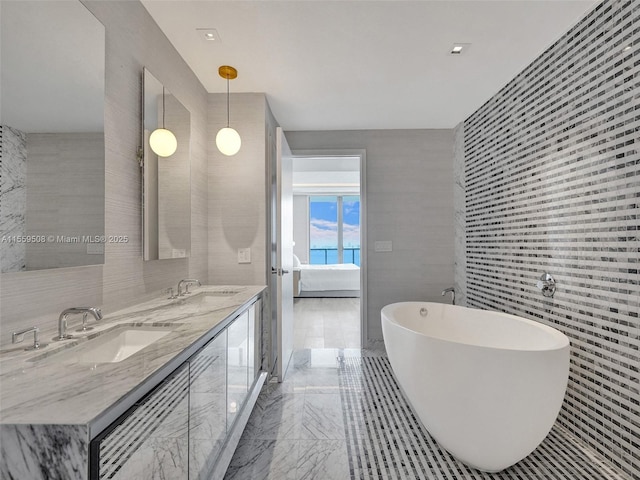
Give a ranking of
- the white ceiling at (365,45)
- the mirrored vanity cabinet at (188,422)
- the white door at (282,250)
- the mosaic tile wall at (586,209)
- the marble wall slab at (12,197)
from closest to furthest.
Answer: the mirrored vanity cabinet at (188,422) < the marble wall slab at (12,197) < the mosaic tile wall at (586,209) < the white ceiling at (365,45) < the white door at (282,250)

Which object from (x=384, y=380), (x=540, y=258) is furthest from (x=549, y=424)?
(x=384, y=380)

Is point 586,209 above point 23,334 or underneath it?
above

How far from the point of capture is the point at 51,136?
122cm

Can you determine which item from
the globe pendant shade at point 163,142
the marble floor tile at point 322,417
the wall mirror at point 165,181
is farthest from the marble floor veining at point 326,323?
the globe pendant shade at point 163,142

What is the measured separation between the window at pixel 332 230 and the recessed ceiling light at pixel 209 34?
668 cm

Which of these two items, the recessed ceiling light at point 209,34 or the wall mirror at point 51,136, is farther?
the recessed ceiling light at point 209,34

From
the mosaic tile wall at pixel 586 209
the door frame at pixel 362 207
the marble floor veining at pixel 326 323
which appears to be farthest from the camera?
the marble floor veining at pixel 326 323

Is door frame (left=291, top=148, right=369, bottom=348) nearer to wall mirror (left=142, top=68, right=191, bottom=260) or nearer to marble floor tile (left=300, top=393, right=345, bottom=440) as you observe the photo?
marble floor tile (left=300, top=393, right=345, bottom=440)

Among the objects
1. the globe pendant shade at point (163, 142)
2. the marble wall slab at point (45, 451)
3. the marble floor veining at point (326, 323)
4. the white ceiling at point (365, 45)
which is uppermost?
the white ceiling at point (365, 45)

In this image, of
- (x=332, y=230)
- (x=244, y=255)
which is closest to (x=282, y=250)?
(x=244, y=255)

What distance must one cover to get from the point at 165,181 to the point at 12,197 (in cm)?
100

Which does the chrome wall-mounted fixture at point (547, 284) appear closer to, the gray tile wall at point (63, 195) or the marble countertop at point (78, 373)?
the marble countertop at point (78, 373)

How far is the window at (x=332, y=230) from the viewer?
8.80 meters

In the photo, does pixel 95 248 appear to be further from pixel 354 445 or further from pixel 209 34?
pixel 354 445
